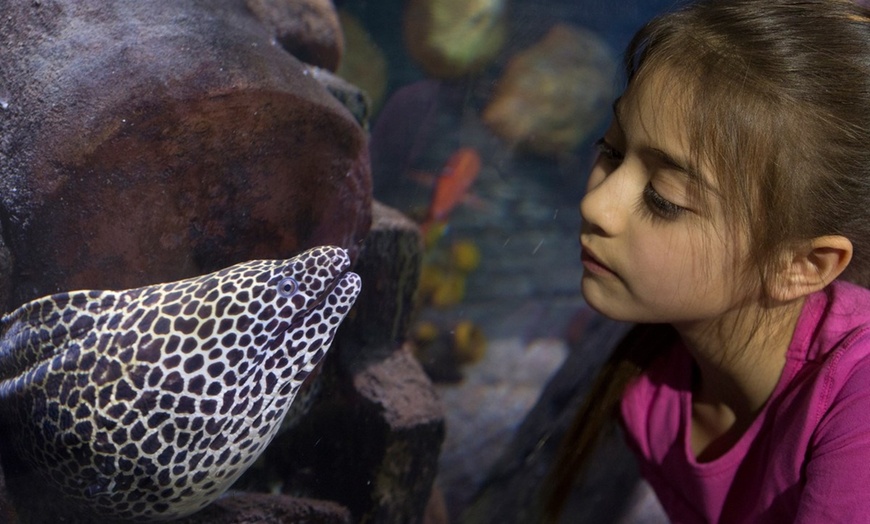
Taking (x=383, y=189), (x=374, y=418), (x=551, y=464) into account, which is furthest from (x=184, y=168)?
(x=551, y=464)

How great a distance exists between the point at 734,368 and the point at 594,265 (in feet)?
1.24

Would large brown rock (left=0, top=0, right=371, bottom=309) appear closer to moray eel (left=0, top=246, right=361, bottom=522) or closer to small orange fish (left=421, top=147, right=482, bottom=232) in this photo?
moray eel (left=0, top=246, right=361, bottom=522)

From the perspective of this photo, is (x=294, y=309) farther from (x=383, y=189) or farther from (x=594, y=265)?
(x=594, y=265)

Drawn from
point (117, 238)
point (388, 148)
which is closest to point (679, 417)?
point (388, 148)

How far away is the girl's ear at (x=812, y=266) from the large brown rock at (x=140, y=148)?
77cm

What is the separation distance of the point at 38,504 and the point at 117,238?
1.14 feet

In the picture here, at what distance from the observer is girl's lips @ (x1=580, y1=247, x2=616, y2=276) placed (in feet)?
3.80

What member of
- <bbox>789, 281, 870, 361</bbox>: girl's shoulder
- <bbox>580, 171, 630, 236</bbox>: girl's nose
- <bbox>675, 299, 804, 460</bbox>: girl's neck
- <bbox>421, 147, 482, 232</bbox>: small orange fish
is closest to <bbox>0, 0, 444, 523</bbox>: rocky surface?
<bbox>580, 171, 630, 236</bbox>: girl's nose

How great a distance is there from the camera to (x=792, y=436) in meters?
1.11

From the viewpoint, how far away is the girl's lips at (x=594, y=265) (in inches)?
45.6

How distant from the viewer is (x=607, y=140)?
1185mm

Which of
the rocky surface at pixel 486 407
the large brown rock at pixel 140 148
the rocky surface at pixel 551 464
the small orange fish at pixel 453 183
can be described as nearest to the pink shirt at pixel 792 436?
the rocky surface at pixel 551 464

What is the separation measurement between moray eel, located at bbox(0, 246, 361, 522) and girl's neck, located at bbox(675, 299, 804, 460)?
2.64ft

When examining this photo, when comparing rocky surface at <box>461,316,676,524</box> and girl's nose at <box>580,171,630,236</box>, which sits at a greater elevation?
girl's nose at <box>580,171,630,236</box>
